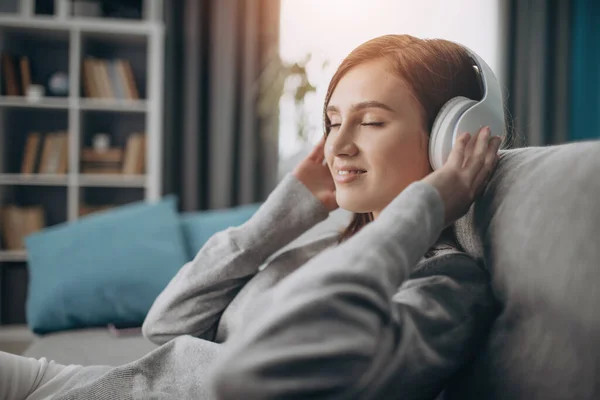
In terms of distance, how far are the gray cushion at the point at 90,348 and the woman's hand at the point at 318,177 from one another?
60 centimetres

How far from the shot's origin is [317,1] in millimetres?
2875

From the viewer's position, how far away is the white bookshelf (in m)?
2.98

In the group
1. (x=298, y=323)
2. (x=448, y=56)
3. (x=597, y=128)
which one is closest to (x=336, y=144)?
(x=448, y=56)

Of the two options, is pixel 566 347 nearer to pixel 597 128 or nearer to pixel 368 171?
pixel 368 171

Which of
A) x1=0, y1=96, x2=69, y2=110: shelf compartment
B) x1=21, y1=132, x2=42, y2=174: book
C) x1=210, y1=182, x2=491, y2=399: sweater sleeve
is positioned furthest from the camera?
x1=21, y1=132, x2=42, y2=174: book

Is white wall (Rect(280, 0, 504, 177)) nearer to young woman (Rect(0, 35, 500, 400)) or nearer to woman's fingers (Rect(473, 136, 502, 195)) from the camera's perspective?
young woman (Rect(0, 35, 500, 400))

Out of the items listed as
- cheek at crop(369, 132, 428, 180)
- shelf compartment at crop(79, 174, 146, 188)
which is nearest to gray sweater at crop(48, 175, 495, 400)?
cheek at crop(369, 132, 428, 180)

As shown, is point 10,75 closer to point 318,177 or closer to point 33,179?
point 33,179

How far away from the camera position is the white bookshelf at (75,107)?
2.98 metres

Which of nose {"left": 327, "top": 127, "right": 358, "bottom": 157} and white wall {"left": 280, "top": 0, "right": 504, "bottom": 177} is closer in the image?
nose {"left": 327, "top": 127, "right": 358, "bottom": 157}

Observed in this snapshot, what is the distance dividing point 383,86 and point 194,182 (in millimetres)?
2679

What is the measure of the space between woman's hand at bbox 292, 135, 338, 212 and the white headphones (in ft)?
1.01

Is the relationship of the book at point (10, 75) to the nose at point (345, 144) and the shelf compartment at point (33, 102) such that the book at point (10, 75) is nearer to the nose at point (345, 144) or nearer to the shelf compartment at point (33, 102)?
the shelf compartment at point (33, 102)

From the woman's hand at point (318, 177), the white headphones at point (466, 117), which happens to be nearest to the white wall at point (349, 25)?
the woman's hand at point (318, 177)
